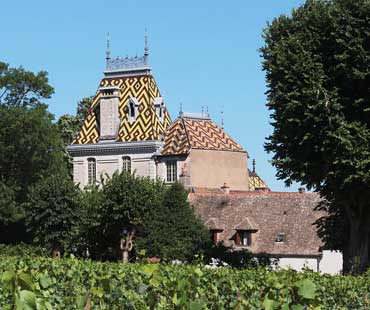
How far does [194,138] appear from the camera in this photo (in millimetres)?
75625

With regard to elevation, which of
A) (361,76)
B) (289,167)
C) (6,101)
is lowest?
(289,167)

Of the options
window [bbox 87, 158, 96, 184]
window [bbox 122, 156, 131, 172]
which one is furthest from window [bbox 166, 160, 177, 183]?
window [bbox 87, 158, 96, 184]

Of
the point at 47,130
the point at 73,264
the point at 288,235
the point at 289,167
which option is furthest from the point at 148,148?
the point at 73,264

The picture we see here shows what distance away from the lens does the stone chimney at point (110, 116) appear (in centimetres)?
7919

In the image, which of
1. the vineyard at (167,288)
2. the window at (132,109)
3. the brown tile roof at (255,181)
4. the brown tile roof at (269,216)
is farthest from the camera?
the brown tile roof at (255,181)

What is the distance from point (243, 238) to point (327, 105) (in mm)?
25838

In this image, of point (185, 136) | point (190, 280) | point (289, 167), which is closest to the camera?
point (190, 280)

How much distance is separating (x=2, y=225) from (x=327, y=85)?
110 ft

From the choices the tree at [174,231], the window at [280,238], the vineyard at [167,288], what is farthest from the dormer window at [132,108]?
the vineyard at [167,288]

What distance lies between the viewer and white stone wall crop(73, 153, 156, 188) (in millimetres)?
77125

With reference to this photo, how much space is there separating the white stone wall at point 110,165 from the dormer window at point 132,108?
2.95 metres

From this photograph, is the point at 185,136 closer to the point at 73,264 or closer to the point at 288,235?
the point at 288,235

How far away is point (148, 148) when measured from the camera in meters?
76.8

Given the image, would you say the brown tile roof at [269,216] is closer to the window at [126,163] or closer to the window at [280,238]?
the window at [280,238]
